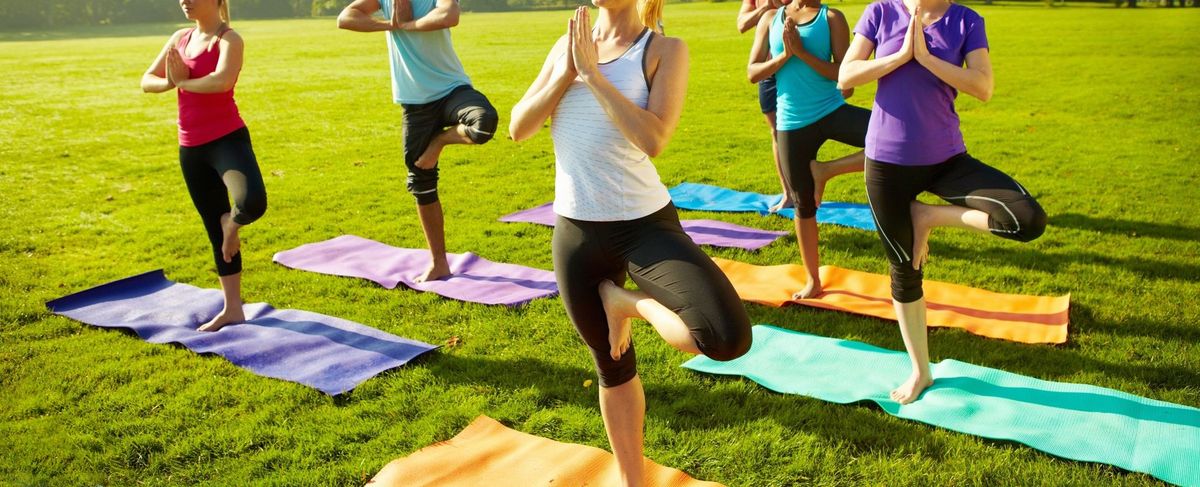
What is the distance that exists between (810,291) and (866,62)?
222 cm

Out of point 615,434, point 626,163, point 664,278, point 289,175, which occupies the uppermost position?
point 626,163

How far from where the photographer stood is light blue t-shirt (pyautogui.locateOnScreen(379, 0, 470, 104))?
6129 millimetres

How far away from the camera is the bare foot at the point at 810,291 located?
598cm

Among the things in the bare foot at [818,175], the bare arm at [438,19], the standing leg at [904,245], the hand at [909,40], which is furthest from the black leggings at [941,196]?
the bare arm at [438,19]

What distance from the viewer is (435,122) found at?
6.23 meters

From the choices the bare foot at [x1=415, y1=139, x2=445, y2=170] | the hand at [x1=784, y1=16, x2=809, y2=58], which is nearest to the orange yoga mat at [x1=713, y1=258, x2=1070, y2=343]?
the hand at [x1=784, y1=16, x2=809, y2=58]

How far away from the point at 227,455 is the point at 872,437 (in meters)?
2.97

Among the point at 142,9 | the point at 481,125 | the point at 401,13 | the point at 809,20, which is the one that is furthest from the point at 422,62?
the point at 142,9

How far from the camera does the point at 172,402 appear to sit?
15.3 feet

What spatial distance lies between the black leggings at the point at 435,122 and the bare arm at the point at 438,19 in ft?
1.60

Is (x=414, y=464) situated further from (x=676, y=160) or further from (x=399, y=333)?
(x=676, y=160)

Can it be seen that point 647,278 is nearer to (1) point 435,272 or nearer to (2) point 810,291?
(2) point 810,291

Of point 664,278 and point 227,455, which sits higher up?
point 664,278

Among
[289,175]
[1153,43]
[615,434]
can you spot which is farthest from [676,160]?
[1153,43]
